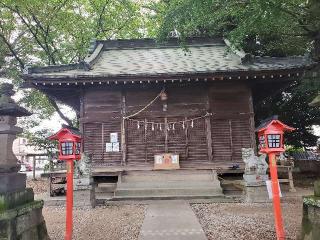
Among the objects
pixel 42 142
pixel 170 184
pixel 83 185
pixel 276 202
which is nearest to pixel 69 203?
pixel 276 202

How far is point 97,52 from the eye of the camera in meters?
17.0

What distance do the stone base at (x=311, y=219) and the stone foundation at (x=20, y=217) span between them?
15.6ft

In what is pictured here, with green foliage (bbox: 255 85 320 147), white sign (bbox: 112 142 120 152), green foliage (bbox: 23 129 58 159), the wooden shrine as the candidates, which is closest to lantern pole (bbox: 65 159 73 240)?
the wooden shrine

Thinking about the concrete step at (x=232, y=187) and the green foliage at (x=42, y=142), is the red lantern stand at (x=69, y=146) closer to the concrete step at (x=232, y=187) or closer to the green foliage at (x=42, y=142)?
the concrete step at (x=232, y=187)

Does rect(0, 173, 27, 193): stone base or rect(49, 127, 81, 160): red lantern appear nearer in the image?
rect(0, 173, 27, 193): stone base

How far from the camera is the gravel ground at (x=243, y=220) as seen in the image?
6.41m

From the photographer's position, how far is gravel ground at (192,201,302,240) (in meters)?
6.41

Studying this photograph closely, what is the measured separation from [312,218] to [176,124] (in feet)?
29.2

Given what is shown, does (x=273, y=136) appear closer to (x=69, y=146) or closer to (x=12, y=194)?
(x=69, y=146)

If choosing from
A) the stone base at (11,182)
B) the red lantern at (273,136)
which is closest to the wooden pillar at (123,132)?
the stone base at (11,182)

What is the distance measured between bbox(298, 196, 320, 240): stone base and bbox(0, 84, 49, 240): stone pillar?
4.75 meters

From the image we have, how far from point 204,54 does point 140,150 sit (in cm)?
699

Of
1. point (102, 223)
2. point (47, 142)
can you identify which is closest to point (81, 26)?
point (47, 142)

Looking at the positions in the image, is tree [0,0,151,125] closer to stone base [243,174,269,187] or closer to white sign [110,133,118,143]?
white sign [110,133,118,143]
